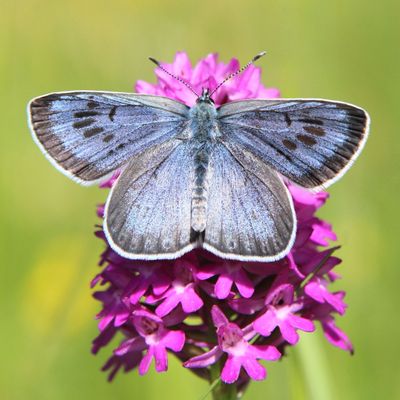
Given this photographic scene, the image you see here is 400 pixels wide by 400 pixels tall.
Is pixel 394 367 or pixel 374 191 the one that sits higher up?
pixel 374 191

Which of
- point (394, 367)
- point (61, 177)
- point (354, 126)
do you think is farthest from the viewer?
point (61, 177)

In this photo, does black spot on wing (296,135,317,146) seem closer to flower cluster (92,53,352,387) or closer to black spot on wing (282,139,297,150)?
black spot on wing (282,139,297,150)

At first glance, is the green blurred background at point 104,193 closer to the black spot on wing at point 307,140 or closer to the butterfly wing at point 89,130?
the black spot on wing at point 307,140

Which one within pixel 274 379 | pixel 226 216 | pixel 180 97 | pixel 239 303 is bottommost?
pixel 274 379

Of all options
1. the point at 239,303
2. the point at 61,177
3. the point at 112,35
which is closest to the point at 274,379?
the point at 239,303

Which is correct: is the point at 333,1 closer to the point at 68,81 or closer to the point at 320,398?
the point at 68,81

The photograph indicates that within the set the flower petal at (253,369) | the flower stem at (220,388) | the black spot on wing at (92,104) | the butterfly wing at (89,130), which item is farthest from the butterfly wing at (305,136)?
the flower stem at (220,388)

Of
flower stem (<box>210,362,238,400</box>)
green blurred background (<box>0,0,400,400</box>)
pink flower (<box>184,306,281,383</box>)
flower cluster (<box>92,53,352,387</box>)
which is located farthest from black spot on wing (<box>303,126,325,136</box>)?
green blurred background (<box>0,0,400,400</box>)
